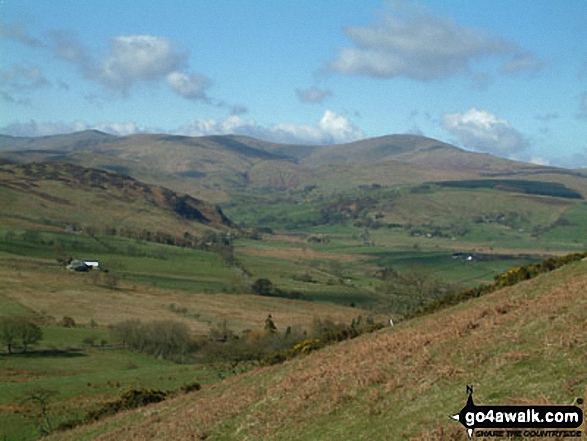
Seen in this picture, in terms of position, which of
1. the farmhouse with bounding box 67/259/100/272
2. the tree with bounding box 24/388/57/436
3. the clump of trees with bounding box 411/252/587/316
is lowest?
the tree with bounding box 24/388/57/436

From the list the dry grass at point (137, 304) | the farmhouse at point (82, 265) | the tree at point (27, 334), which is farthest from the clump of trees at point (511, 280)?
the farmhouse at point (82, 265)

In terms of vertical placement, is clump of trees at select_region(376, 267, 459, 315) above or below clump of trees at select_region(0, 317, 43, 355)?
above

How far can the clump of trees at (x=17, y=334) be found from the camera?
72.2 metres

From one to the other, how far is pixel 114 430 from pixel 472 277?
152 meters

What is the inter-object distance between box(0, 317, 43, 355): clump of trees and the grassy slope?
5035cm

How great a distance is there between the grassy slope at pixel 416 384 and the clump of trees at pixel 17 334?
50.4 m

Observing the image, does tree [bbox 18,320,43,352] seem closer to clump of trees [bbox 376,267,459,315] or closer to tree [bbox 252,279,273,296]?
clump of trees [bbox 376,267,459,315]

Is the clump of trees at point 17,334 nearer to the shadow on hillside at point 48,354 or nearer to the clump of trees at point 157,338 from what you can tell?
the shadow on hillside at point 48,354

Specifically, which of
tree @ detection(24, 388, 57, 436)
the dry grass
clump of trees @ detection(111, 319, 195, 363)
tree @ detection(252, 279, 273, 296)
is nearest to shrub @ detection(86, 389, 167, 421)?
tree @ detection(24, 388, 57, 436)

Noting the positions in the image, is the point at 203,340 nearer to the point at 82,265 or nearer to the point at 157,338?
the point at 157,338

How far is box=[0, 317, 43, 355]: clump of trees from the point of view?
72250 millimetres

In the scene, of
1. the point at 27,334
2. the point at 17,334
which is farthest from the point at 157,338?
the point at 17,334

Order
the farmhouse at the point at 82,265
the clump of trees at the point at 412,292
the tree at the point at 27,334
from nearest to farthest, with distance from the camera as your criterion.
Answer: the clump of trees at the point at 412,292 < the tree at the point at 27,334 < the farmhouse at the point at 82,265

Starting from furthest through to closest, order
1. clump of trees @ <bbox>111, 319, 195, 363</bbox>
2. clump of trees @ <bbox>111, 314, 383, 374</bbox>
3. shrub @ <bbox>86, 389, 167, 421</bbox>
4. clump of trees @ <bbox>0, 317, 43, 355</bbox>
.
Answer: clump of trees @ <bbox>111, 319, 195, 363</bbox>, clump of trees @ <bbox>0, 317, 43, 355</bbox>, clump of trees @ <bbox>111, 314, 383, 374</bbox>, shrub @ <bbox>86, 389, 167, 421</bbox>
